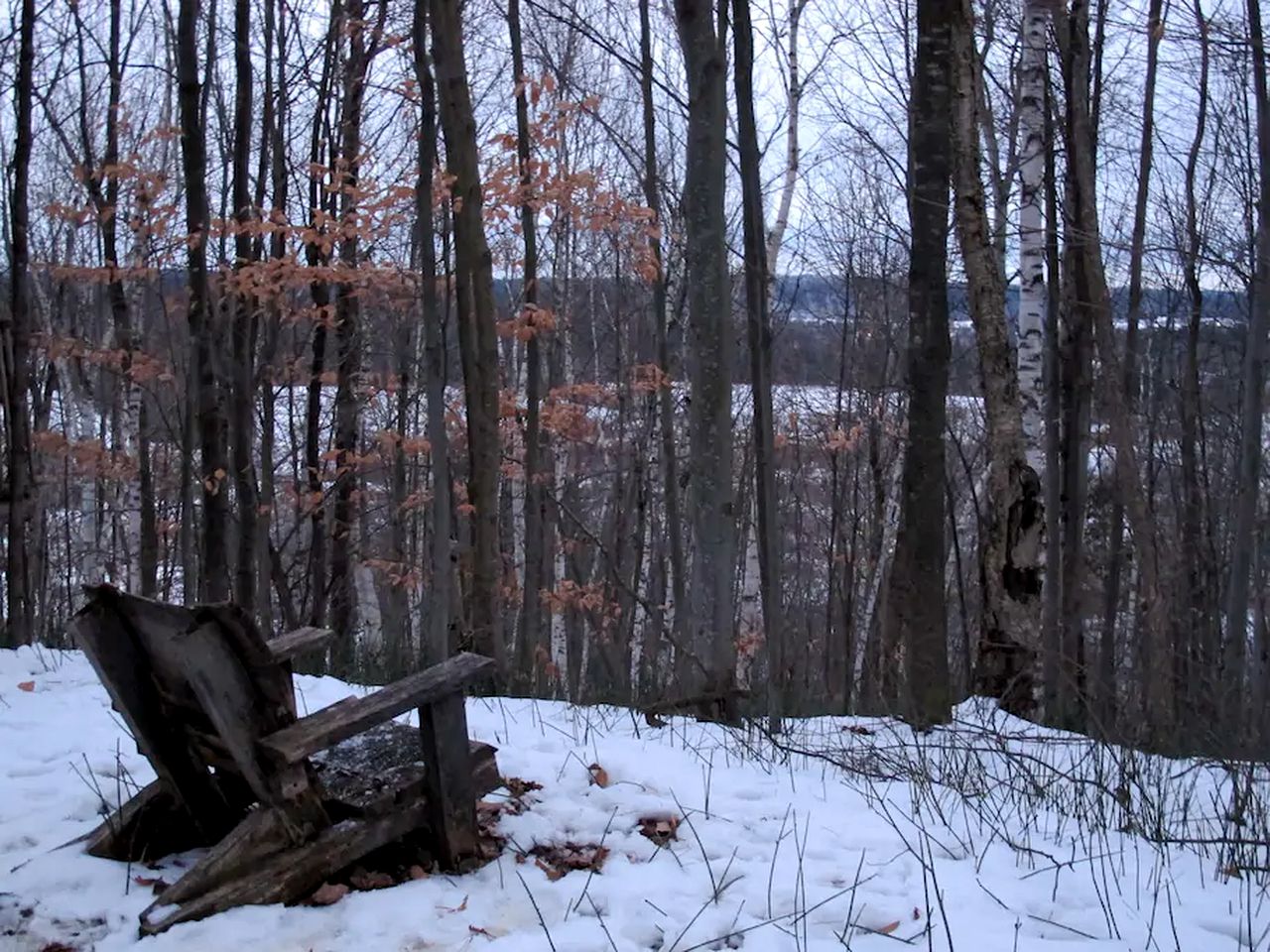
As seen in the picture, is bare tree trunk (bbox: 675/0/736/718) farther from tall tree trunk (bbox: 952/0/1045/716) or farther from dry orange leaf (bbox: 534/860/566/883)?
dry orange leaf (bbox: 534/860/566/883)

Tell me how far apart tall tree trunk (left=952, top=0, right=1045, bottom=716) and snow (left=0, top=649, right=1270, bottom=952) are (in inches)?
121

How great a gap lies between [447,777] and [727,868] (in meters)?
0.93

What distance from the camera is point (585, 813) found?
13.1 ft

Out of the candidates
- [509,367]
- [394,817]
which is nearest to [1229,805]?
[394,817]

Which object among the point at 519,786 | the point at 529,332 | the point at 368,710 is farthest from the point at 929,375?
the point at 529,332

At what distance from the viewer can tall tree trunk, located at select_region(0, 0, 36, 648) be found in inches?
336

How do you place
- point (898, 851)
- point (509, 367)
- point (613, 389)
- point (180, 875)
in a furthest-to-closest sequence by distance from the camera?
1. point (509, 367)
2. point (613, 389)
3. point (898, 851)
4. point (180, 875)

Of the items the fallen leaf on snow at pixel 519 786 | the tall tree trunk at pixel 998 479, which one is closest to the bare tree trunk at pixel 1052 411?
the tall tree trunk at pixel 998 479

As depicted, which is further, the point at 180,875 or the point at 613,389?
the point at 613,389

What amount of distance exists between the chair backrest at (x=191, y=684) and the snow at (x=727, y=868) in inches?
14.1

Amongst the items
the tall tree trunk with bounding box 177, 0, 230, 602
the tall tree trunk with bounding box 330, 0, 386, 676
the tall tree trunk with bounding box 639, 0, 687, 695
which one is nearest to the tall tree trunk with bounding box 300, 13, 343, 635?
the tall tree trunk with bounding box 330, 0, 386, 676

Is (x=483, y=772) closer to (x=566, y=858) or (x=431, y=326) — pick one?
(x=566, y=858)

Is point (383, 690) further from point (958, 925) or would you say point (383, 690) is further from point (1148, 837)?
point (1148, 837)

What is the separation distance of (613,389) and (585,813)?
1329cm
